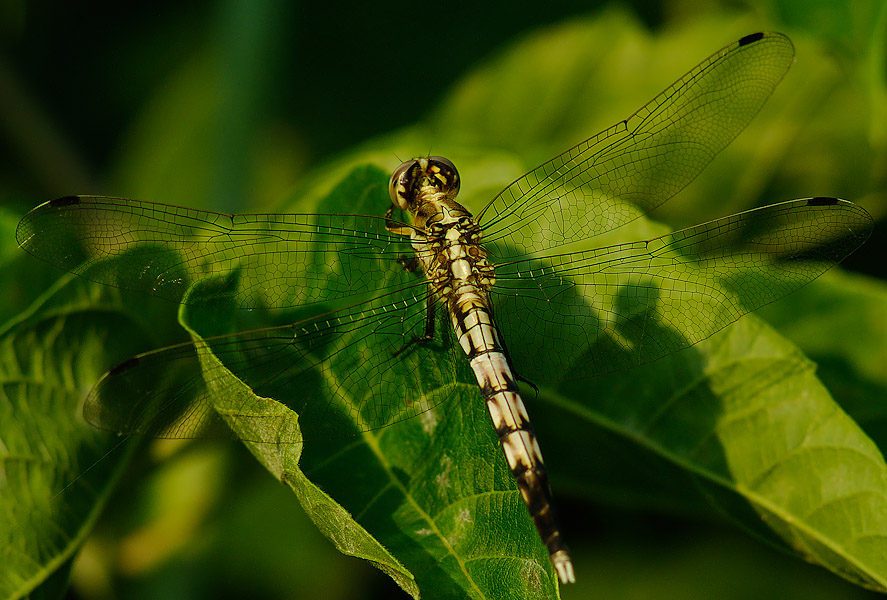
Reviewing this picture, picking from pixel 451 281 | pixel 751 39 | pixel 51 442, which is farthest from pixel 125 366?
pixel 751 39

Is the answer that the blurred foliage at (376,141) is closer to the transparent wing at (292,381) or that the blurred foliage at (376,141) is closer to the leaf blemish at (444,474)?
the transparent wing at (292,381)

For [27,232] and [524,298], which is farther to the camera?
[524,298]

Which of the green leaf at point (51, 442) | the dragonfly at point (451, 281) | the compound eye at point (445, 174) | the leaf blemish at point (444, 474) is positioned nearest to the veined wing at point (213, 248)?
the dragonfly at point (451, 281)

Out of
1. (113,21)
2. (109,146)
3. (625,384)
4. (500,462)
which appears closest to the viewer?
(500,462)

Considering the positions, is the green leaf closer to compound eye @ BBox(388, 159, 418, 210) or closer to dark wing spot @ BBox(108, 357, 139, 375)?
dark wing spot @ BBox(108, 357, 139, 375)

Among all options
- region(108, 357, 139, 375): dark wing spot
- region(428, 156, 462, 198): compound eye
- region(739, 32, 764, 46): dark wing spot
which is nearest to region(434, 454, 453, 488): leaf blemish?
region(108, 357, 139, 375): dark wing spot

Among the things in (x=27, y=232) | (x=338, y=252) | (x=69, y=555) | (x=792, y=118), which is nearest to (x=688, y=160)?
(x=792, y=118)

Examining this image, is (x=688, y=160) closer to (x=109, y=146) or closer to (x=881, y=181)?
(x=881, y=181)
